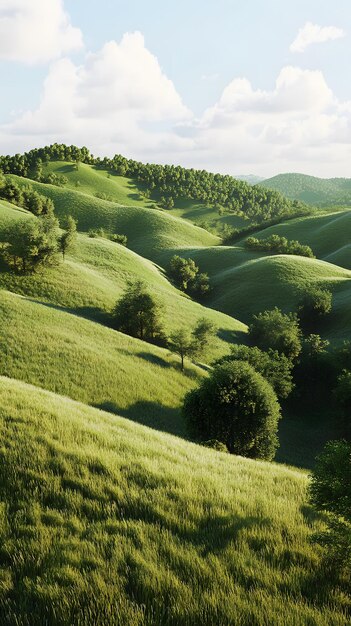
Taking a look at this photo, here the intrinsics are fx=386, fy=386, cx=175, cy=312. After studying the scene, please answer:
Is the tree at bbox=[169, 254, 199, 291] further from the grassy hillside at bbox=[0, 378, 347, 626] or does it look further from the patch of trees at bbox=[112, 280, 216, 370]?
the grassy hillside at bbox=[0, 378, 347, 626]

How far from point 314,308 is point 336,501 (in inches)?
2735

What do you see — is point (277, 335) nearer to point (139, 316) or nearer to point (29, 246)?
point (139, 316)

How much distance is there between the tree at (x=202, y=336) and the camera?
47300mm

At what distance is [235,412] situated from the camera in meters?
29.8

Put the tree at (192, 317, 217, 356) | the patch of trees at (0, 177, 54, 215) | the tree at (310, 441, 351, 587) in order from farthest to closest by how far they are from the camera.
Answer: the patch of trees at (0, 177, 54, 215) < the tree at (192, 317, 217, 356) < the tree at (310, 441, 351, 587)

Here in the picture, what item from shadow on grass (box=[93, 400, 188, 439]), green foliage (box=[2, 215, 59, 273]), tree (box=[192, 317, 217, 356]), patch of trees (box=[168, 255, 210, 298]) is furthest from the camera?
patch of trees (box=[168, 255, 210, 298])

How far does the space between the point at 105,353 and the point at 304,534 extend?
36.0 metres

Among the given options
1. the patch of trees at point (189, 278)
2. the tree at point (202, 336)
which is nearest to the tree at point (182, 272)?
the patch of trees at point (189, 278)

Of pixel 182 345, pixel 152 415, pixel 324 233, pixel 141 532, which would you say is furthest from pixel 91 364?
pixel 324 233

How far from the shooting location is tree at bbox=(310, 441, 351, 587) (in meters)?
6.82

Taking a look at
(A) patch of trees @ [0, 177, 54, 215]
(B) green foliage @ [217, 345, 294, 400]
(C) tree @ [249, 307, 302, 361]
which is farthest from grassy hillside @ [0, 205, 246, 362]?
(A) patch of trees @ [0, 177, 54, 215]

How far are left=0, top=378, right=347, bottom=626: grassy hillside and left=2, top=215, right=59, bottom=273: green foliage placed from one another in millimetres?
49537

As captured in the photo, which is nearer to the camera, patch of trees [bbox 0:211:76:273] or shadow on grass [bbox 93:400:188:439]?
shadow on grass [bbox 93:400:188:439]

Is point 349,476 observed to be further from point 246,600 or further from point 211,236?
point 211,236
